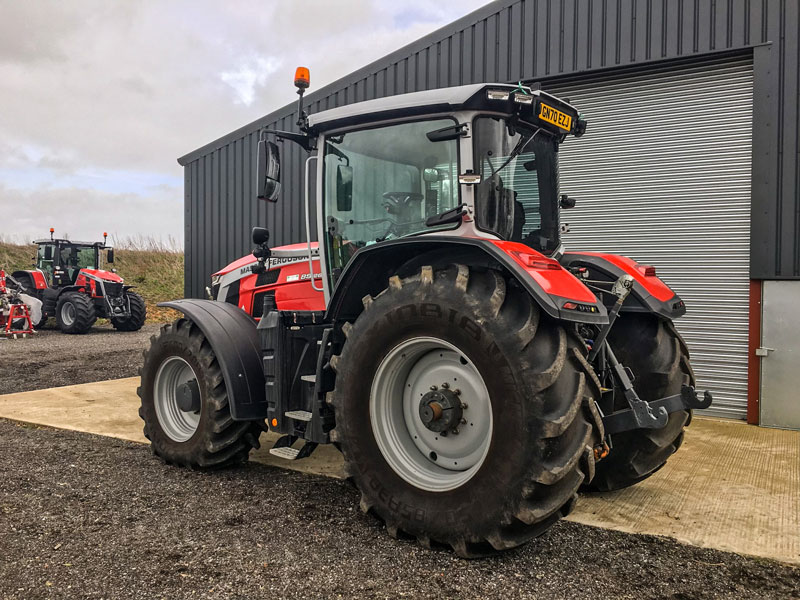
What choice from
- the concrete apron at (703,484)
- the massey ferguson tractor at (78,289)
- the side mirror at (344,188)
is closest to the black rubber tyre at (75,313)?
the massey ferguson tractor at (78,289)

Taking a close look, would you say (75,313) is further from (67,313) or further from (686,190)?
(686,190)

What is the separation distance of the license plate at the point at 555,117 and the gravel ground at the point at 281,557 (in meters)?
2.34

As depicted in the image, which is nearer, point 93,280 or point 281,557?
point 281,557

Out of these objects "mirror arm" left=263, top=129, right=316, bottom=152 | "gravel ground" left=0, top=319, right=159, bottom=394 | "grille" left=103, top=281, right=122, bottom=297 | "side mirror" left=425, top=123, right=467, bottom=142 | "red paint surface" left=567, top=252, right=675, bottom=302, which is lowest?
"gravel ground" left=0, top=319, right=159, bottom=394

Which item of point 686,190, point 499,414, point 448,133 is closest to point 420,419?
point 499,414

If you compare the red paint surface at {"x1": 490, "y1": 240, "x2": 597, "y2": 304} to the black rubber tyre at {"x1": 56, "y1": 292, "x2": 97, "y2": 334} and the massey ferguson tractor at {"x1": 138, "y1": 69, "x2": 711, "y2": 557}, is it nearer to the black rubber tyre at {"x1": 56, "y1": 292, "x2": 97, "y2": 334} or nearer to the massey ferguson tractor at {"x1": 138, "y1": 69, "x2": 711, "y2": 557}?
the massey ferguson tractor at {"x1": 138, "y1": 69, "x2": 711, "y2": 557}

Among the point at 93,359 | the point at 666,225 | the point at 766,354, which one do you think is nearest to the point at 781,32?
the point at 666,225

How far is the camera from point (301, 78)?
428 cm

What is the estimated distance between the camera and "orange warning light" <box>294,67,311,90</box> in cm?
427

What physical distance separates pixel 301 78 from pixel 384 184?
38.9 inches

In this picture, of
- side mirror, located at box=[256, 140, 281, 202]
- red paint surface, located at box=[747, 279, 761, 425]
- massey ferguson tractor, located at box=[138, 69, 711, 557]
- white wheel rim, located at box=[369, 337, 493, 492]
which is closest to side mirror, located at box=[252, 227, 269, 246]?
massey ferguson tractor, located at box=[138, 69, 711, 557]

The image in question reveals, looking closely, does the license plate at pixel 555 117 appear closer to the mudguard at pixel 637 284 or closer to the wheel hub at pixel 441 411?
the mudguard at pixel 637 284

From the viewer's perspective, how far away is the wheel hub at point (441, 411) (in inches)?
127

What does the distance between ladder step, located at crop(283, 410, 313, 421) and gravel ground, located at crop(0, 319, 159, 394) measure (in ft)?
20.7
